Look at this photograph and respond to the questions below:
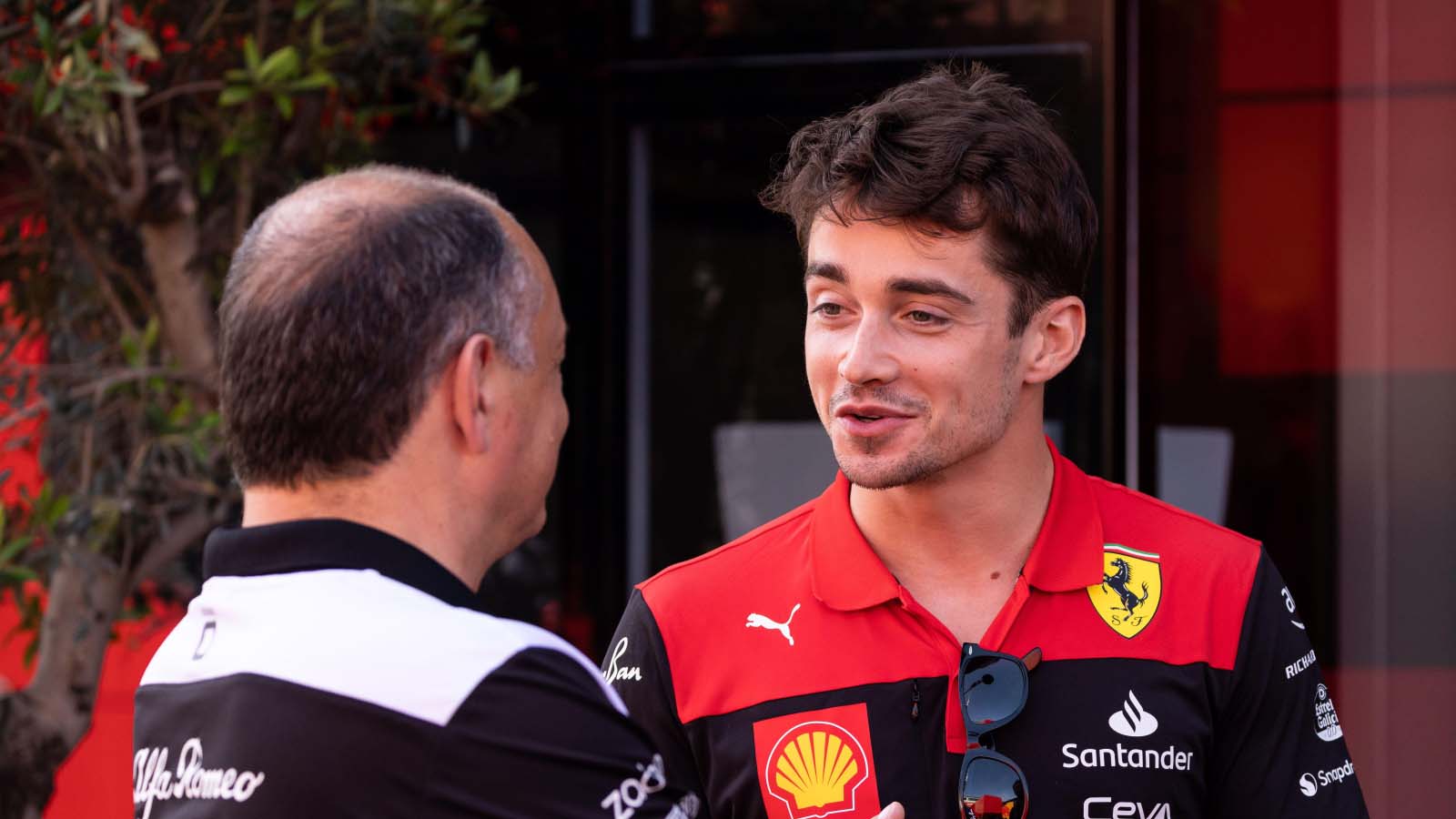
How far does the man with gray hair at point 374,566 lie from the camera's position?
1254mm

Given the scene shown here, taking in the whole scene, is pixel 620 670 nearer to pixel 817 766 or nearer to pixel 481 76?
pixel 817 766

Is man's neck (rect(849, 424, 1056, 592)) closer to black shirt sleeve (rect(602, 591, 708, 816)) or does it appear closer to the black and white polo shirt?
black shirt sleeve (rect(602, 591, 708, 816))

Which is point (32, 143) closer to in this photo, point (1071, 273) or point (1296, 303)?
point (1071, 273)

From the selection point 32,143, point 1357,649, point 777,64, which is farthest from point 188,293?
point 1357,649

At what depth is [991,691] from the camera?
5.90ft

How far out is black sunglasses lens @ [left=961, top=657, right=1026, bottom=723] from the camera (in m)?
1.78

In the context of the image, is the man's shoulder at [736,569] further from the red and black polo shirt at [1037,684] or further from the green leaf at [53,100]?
the green leaf at [53,100]

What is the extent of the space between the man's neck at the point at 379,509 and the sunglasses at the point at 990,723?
69cm

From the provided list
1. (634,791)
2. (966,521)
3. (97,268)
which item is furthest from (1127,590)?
(97,268)

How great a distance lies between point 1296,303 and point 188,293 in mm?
2511

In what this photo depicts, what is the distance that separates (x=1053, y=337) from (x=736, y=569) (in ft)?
1.71

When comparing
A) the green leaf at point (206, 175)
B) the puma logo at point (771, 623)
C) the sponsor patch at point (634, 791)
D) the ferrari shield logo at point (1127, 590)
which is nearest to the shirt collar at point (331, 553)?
the sponsor patch at point (634, 791)

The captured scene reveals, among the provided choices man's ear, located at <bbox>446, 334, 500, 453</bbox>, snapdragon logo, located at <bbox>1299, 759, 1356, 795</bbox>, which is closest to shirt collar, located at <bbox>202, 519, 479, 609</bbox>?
man's ear, located at <bbox>446, 334, 500, 453</bbox>

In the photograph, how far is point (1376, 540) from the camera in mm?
3578
